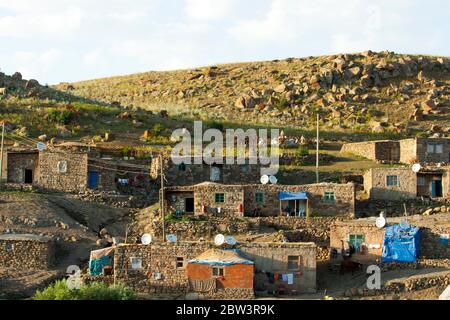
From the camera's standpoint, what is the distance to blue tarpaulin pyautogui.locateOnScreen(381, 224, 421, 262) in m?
44.8

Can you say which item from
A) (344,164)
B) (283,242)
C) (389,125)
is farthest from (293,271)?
(389,125)

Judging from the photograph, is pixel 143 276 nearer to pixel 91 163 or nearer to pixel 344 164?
pixel 91 163

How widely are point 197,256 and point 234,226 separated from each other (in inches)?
214

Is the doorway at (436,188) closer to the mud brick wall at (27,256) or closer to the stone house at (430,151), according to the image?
the stone house at (430,151)

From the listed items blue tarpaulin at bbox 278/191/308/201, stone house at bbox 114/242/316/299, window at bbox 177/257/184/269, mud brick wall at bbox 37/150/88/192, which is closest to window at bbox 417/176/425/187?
blue tarpaulin at bbox 278/191/308/201

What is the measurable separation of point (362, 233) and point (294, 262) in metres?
4.89

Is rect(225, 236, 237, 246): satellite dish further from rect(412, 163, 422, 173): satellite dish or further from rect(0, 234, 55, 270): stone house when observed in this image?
rect(412, 163, 422, 173): satellite dish

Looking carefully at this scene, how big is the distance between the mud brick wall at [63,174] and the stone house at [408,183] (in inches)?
573

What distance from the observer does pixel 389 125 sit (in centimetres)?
7775

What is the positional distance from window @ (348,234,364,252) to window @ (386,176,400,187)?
734cm

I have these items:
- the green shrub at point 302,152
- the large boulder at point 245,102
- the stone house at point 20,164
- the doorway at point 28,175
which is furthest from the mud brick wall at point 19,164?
the large boulder at point 245,102

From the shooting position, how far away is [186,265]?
4225 cm

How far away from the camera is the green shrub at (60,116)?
224 feet

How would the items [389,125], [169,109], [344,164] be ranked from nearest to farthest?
[344,164] → [389,125] → [169,109]
